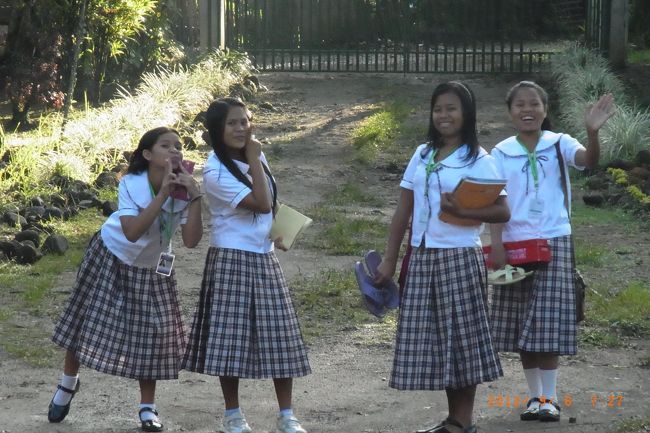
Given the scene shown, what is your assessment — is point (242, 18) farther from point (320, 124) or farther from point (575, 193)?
point (575, 193)

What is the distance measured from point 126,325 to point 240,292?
0.57 metres

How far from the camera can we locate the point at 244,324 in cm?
529

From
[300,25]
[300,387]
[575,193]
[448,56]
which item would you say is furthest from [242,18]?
[300,387]

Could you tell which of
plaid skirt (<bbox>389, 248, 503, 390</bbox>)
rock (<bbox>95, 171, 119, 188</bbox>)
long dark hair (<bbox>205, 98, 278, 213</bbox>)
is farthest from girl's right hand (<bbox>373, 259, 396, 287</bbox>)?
rock (<bbox>95, 171, 119, 188</bbox>)

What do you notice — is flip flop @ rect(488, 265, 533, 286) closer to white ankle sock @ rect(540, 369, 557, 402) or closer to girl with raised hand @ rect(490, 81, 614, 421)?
girl with raised hand @ rect(490, 81, 614, 421)

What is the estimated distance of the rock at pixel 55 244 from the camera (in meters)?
9.08

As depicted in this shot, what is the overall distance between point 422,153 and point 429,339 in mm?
812

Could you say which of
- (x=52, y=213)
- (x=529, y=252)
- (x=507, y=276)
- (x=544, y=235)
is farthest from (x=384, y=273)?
(x=52, y=213)

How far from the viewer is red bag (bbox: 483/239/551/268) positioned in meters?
5.49

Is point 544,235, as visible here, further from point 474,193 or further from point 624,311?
point 624,311

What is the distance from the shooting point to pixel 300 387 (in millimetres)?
6328

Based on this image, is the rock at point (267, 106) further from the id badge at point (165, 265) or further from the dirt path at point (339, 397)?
the id badge at point (165, 265)

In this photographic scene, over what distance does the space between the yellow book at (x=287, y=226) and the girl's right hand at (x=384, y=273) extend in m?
0.41

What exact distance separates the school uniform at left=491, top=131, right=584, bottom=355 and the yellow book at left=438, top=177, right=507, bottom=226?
408 mm
